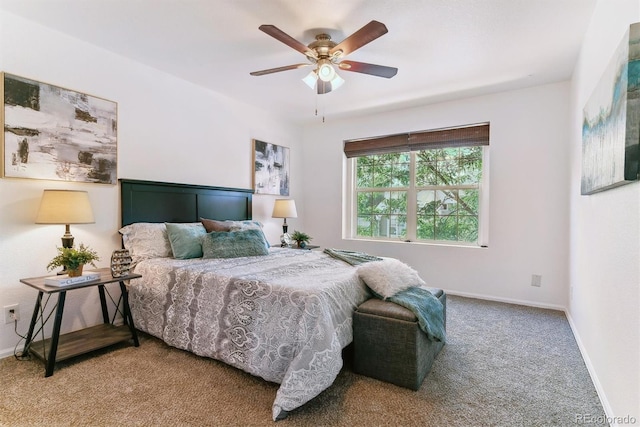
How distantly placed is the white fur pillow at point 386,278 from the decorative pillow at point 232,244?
1.19 metres

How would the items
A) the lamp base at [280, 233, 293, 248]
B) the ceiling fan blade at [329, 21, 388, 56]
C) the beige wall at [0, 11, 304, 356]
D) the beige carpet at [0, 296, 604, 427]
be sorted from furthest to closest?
the lamp base at [280, 233, 293, 248] < the beige wall at [0, 11, 304, 356] < the ceiling fan blade at [329, 21, 388, 56] < the beige carpet at [0, 296, 604, 427]

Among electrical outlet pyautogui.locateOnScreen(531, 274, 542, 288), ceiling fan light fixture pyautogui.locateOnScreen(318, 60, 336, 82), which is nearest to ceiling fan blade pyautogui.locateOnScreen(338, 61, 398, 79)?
ceiling fan light fixture pyautogui.locateOnScreen(318, 60, 336, 82)

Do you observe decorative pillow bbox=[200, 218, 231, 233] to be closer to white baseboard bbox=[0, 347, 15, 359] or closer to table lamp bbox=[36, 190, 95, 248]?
table lamp bbox=[36, 190, 95, 248]

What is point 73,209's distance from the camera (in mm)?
2314

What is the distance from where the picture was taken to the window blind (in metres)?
3.94

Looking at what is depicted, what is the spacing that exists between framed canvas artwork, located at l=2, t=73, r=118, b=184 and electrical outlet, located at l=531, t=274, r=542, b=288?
4.55m

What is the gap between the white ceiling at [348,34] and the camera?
2.20 meters

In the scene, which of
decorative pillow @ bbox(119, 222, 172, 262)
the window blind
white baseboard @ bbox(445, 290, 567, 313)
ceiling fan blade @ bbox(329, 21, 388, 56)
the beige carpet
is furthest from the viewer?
the window blind

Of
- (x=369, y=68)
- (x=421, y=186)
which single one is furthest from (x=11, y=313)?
(x=421, y=186)

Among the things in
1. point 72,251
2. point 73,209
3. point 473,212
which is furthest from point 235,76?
point 473,212

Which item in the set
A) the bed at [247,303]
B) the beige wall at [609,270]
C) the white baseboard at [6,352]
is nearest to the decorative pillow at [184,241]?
the bed at [247,303]

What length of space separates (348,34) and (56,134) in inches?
98.0

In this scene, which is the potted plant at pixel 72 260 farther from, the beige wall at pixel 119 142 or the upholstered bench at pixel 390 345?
the upholstered bench at pixel 390 345

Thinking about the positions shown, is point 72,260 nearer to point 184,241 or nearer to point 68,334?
point 68,334
